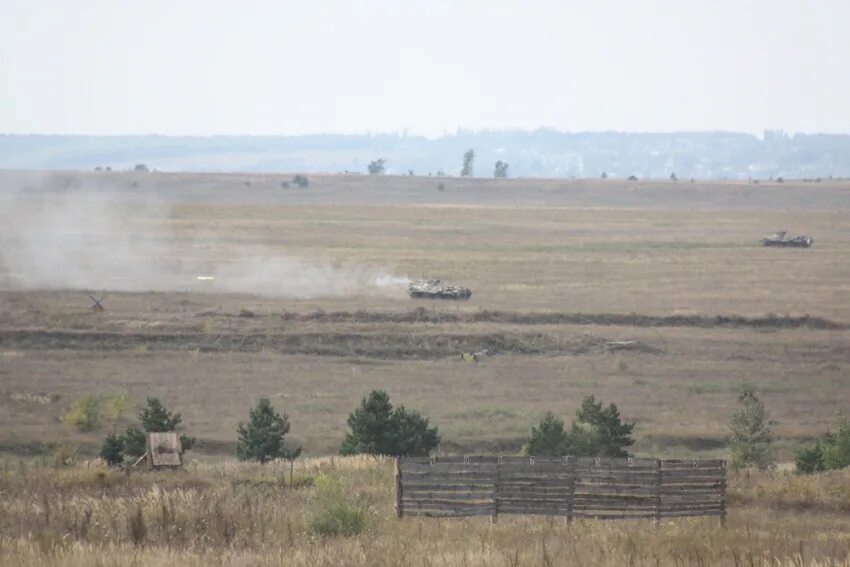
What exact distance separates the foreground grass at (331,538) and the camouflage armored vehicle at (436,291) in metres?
51.9

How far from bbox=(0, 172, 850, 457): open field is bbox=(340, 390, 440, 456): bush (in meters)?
4.47

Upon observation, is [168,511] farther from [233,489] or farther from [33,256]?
[33,256]

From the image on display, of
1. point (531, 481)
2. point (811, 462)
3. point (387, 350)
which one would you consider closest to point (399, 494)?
point (531, 481)

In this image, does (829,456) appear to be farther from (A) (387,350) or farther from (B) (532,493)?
(A) (387,350)

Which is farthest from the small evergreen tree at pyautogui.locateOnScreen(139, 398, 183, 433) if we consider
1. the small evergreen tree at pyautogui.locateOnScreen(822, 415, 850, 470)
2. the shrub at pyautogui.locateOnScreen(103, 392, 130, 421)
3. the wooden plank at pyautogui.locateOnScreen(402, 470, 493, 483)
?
the small evergreen tree at pyautogui.locateOnScreen(822, 415, 850, 470)

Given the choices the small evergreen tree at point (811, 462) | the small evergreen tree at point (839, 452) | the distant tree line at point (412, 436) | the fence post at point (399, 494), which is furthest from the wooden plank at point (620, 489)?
the distant tree line at point (412, 436)

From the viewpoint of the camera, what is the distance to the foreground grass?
599 inches

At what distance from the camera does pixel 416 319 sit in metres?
68.5

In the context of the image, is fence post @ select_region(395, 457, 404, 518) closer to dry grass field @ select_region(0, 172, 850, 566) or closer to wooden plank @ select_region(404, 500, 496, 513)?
wooden plank @ select_region(404, 500, 496, 513)

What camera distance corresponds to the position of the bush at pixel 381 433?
3575 centimetres

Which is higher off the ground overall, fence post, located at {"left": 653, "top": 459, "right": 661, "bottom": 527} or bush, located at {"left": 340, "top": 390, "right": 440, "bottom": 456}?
fence post, located at {"left": 653, "top": 459, "right": 661, "bottom": 527}

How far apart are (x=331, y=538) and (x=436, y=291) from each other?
60.3 m

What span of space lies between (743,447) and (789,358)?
2446 cm

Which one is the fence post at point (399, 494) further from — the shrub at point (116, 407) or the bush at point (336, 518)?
the shrub at point (116, 407)
